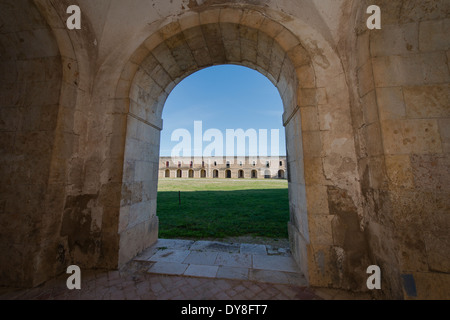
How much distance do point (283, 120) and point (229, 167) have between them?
39054 mm

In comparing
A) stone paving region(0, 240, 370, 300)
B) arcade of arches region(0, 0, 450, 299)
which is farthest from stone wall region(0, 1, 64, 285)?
stone paving region(0, 240, 370, 300)

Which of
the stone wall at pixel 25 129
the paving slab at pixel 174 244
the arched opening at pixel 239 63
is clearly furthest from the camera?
the paving slab at pixel 174 244

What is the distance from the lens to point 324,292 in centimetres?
202

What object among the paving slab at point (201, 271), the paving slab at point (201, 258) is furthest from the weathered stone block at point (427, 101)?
the paving slab at point (201, 258)

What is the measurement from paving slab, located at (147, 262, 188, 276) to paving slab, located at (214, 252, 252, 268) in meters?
0.52

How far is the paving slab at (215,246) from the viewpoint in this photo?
10.4ft

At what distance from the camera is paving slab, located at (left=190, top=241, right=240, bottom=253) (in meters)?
3.17

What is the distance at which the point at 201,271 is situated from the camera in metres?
2.46

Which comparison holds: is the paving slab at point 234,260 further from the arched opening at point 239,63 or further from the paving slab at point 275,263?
the arched opening at point 239,63

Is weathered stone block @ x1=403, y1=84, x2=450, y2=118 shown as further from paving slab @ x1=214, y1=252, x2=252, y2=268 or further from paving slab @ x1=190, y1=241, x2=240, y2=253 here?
paving slab @ x1=190, y1=241, x2=240, y2=253
